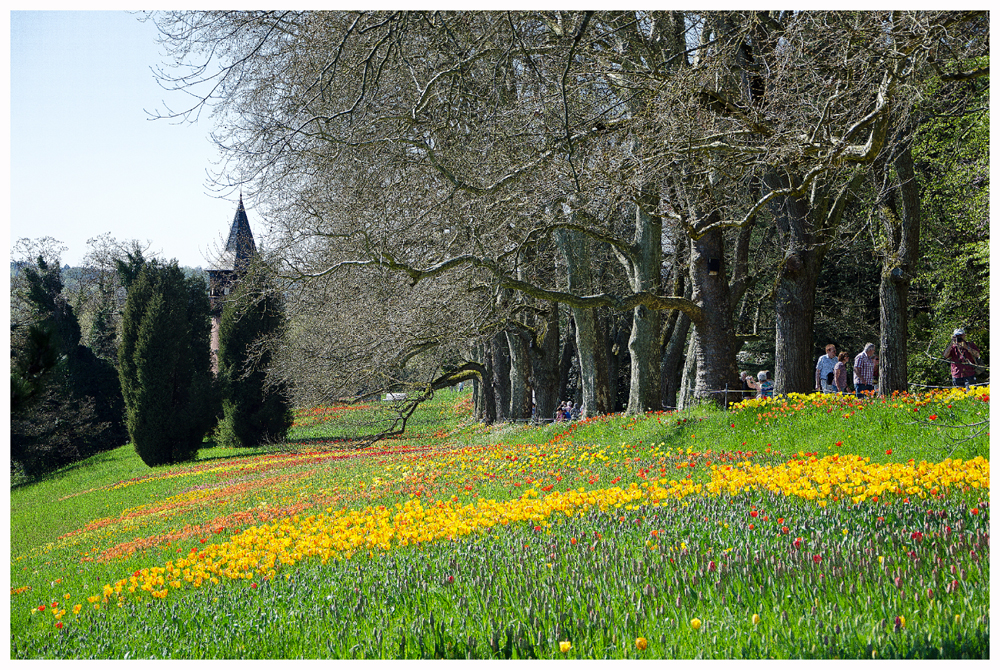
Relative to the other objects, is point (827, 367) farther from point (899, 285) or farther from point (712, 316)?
point (712, 316)

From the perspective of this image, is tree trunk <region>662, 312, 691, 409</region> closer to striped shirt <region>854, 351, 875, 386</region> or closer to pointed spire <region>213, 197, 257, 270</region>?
striped shirt <region>854, 351, 875, 386</region>

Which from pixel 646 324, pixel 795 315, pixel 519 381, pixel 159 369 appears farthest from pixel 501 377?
pixel 795 315

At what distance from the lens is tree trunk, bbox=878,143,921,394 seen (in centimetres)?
1355

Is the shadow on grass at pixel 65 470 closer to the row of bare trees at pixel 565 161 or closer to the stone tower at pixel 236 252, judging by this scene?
the stone tower at pixel 236 252

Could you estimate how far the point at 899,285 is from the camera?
13.8 m

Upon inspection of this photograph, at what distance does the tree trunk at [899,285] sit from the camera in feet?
44.5

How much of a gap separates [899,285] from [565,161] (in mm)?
7054

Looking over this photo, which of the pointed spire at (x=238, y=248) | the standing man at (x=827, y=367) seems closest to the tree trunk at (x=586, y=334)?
the standing man at (x=827, y=367)

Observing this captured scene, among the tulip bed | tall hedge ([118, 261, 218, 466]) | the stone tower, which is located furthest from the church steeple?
the tulip bed

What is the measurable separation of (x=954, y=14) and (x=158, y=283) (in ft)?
89.9

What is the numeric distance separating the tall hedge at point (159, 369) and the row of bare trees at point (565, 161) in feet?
27.6

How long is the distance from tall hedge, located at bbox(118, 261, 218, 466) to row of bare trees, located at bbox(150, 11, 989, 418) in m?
8.43

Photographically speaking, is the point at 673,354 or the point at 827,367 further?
the point at 673,354

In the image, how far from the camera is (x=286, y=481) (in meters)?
15.3
